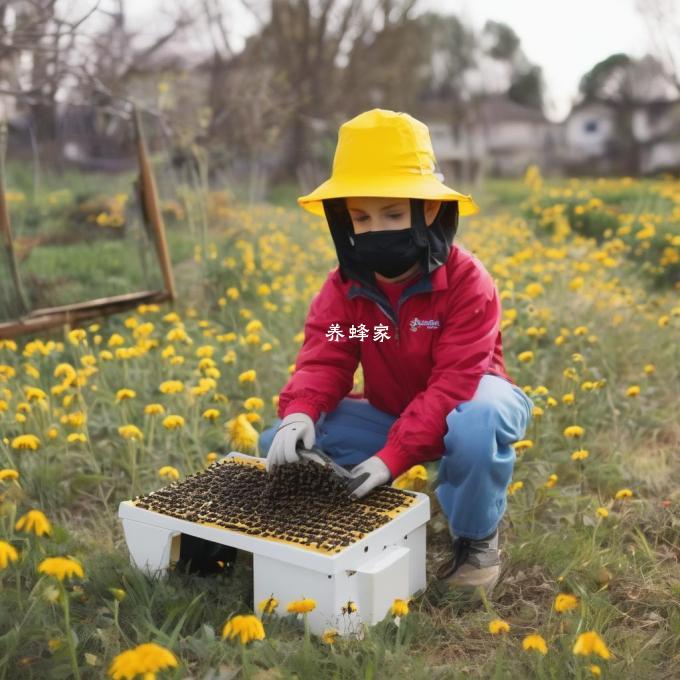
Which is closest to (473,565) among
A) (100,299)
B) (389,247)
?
(389,247)

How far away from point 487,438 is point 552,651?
1.62ft

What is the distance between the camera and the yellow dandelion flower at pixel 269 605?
177cm

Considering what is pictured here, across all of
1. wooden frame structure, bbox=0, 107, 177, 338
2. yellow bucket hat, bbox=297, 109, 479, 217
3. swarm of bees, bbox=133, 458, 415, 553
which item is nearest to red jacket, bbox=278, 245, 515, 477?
swarm of bees, bbox=133, 458, 415, 553

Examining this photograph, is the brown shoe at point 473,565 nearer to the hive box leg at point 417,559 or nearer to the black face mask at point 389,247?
the hive box leg at point 417,559

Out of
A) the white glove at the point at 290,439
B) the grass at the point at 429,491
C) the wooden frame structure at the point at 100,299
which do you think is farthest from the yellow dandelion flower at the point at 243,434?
the wooden frame structure at the point at 100,299

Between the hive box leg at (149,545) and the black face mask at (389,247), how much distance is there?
811mm

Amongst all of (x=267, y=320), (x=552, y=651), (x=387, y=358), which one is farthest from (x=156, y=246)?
(x=552, y=651)

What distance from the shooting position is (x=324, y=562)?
174 cm

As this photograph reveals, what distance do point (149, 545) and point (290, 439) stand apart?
0.41 meters

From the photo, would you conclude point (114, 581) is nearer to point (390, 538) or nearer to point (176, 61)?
point (390, 538)

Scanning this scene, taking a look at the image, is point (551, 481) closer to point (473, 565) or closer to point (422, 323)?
point (473, 565)

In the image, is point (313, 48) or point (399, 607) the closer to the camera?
point (399, 607)

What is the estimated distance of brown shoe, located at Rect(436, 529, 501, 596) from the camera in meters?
2.12

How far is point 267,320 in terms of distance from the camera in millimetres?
4312
